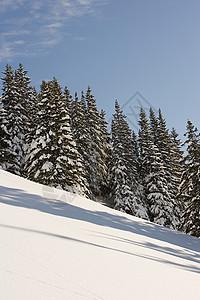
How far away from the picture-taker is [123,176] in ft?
103

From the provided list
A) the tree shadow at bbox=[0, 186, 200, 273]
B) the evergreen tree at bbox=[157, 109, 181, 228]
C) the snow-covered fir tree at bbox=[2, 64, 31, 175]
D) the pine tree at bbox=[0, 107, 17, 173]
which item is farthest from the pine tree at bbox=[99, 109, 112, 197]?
the tree shadow at bbox=[0, 186, 200, 273]

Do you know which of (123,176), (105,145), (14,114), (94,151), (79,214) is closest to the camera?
(79,214)

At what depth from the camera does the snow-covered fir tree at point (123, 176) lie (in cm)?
2964

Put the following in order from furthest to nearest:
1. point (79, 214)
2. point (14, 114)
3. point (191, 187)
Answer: point (14, 114) < point (191, 187) < point (79, 214)

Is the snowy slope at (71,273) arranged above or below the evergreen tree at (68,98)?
below

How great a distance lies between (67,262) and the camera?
11.1 ft

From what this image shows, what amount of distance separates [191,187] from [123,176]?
11634 mm

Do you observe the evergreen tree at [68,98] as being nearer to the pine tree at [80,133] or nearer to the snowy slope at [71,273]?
the pine tree at [80,133]

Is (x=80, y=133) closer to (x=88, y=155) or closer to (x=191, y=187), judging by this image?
(x=88, y=155)

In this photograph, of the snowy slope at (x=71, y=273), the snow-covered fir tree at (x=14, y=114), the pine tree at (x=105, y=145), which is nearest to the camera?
the snowy slope at (x=71, y=273)

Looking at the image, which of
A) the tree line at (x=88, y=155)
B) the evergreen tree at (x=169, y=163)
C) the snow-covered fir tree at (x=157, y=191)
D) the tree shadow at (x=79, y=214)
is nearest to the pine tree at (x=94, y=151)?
the tree line at (x=88, y=155)

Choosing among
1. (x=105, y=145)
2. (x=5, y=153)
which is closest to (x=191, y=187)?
(x=5, y=153)

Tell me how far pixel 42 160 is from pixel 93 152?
40.0ft

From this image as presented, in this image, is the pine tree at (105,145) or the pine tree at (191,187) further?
the pine tree at (105,145)
